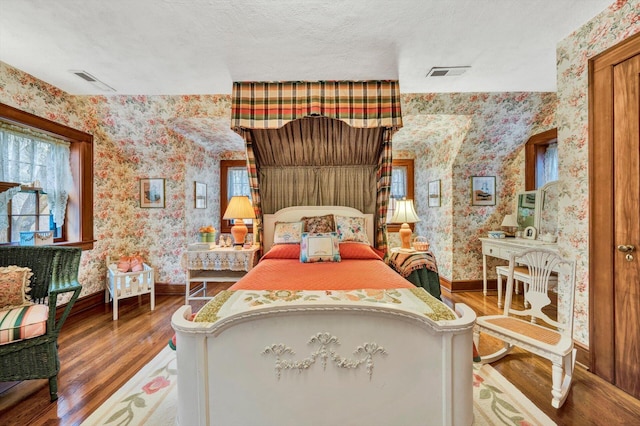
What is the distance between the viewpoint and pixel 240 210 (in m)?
3.56

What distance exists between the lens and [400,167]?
512cm

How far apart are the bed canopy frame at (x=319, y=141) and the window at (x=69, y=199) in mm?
2007

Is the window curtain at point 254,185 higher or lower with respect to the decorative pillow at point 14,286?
higher

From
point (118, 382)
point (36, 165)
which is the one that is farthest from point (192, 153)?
point (118, 382)

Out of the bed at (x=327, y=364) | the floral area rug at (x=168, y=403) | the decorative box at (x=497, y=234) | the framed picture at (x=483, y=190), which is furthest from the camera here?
the framed picture at (x=483, y=190)

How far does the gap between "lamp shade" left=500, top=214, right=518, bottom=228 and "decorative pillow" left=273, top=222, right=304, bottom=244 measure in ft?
9.54

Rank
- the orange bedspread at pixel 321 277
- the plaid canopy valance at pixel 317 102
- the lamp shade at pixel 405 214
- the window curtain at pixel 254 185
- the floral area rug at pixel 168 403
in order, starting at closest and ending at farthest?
the floral area rug at pixel 168 403, the orange bedspread at pixel 321 277, the plaid canopy valance at pixel 317 102, the window curtain at pixel 254 185, the lamp shade at pixel 405 214

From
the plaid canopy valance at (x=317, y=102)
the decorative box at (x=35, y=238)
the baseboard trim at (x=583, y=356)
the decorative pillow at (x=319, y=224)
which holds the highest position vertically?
the plaid canopy valance at (x=317, y=102)

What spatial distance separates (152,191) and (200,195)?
693 millimetres

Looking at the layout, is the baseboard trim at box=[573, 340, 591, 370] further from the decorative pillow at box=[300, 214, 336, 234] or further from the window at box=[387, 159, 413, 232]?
the window at box=[387, 159, 413, 232]

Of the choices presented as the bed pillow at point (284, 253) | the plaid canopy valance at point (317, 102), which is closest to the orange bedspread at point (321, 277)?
the bed pillow at point (284, 253)

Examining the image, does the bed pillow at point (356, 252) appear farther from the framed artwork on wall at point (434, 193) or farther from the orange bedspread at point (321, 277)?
the framed artwork on wall at point (434, 193)

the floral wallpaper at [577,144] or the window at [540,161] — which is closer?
the floral wallpaper at [577,144]

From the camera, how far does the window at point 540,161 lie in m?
3.77
